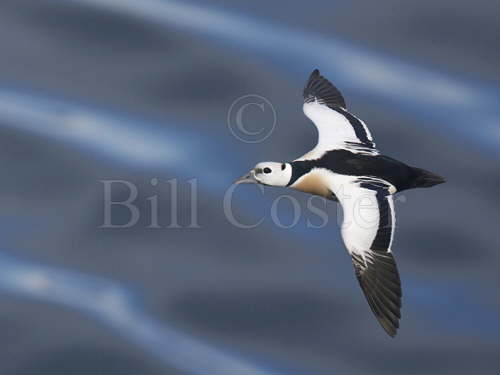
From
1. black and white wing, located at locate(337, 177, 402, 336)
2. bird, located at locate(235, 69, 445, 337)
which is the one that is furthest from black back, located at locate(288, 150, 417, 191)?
black and white wing, located at locate(337, 177, 402, 336)

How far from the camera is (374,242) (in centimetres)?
893

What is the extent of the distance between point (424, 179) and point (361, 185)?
700 millimetres

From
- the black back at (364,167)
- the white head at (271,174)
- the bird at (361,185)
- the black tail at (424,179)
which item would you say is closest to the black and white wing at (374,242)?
the bird at (361,185)

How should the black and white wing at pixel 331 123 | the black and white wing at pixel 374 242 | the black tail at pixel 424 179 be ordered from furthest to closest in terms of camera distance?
the black and white wing at pixel 331 123 < the black tail at pixel 424 179 < the black and white wing at pixel 374 242

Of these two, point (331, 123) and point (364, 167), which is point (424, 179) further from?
point (331, 123)

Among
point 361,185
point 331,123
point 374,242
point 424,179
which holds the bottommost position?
point 374,242

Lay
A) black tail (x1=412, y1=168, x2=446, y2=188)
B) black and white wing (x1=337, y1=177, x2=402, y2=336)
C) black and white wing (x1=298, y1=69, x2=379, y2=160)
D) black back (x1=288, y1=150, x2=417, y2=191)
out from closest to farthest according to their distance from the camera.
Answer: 1. black and white wing (x1=337, y1=177, x2=402, y2=336)
2. black back (x1=288, y1=150, x2=417, y2=191)
3. black tail (x1=412, y1=168, x2=446, y2=188)
4. black and white wing (x1=298, y1=69, x2=379, y2=160)

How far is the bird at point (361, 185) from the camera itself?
28.9 ft

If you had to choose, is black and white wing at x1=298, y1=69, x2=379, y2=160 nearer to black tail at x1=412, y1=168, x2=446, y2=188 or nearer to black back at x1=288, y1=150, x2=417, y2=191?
black back at x1=288, y1=150, x2=417, y2=191

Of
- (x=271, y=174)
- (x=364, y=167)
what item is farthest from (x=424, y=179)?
(x=271, y=174)

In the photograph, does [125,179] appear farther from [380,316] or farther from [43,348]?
[380,316]

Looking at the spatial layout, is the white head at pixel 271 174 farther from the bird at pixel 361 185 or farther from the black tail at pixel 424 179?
the black tail at pixel 424 179

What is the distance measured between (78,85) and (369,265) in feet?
16.5

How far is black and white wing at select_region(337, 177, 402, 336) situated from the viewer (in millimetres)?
8727
